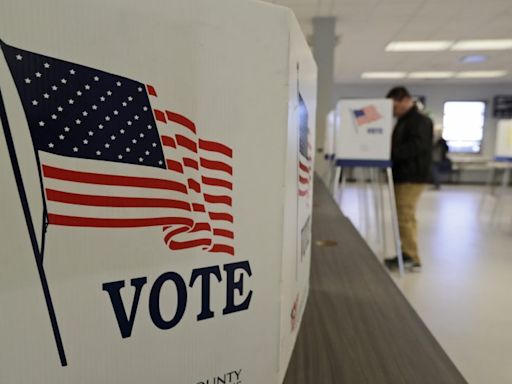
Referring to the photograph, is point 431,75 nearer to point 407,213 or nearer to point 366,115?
point 407,213

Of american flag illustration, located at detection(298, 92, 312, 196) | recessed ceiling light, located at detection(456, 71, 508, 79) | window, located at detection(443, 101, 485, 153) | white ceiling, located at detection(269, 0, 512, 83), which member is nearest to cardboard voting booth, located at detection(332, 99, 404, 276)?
white ceiling, located at detection(269, 0, 512, 83)

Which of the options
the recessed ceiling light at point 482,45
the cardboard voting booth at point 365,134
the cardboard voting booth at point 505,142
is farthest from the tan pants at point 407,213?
the recessed ceiling light at point 482,45

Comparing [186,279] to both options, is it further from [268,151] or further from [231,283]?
[268,151]

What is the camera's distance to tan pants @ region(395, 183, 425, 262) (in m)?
3.04

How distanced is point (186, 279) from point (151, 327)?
0.18 ft

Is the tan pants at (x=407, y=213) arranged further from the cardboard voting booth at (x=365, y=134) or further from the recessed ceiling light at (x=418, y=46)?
the recessed ceiling light at (x=418, y=46)

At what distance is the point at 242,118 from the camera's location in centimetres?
39

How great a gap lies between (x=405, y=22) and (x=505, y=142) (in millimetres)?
2251

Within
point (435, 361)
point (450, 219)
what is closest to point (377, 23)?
point (450, 219)

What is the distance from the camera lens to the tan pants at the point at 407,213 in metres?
3.04

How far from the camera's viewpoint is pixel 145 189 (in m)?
0.35

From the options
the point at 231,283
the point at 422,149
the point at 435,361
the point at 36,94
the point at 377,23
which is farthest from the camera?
the point at 377,23

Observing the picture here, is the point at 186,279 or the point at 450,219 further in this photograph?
the point at 450,219

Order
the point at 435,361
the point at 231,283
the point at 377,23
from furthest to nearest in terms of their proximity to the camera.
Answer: the point at 377,23
the point at 435,361
the point at 231,283
